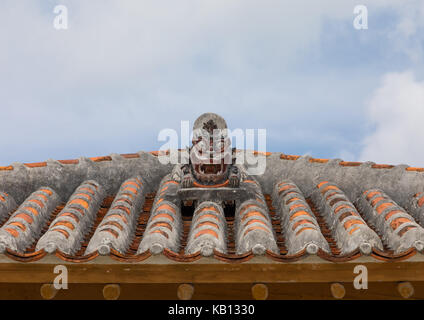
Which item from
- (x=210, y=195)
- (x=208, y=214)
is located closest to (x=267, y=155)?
(x=210, y=195)

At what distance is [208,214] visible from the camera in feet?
24.1

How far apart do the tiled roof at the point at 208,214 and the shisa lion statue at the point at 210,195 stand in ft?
0.12

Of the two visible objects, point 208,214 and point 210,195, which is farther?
point 210,195

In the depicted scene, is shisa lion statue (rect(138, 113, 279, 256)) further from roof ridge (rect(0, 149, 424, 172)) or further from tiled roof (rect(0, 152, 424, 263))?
roof ridge (rect(0, 149, 424, 172))

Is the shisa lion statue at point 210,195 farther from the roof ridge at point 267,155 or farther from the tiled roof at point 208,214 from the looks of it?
the roof ridge at point 267,155

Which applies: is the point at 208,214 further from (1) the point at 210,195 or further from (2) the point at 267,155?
(2) the point at 267,155

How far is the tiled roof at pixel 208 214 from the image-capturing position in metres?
6.00

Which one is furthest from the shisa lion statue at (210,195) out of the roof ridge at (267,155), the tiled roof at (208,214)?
the roof ridge at (267,155)

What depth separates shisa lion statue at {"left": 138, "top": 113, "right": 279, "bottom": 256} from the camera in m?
6.78

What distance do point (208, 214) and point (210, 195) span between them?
78 cm

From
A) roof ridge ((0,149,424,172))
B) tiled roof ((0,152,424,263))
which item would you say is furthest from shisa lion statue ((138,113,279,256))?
roof ridge ((0,149,424,172))

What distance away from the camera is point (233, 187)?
8.20 meters
